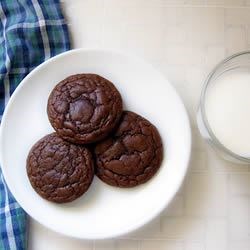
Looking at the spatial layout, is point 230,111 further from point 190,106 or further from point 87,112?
point 87,112

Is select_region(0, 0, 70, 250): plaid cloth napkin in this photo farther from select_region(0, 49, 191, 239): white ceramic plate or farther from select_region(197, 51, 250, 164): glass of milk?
select_region(197, 51, 250, 164): glass of milk

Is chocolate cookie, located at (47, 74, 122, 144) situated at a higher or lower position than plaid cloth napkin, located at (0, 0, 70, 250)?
lower

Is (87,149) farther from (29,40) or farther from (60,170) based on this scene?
(29,40)

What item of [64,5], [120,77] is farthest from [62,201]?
[64,5]

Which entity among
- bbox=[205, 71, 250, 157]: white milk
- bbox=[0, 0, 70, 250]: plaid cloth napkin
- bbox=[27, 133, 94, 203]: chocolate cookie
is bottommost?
bbox=[27, 133, 94, 203]: chocolate cookie

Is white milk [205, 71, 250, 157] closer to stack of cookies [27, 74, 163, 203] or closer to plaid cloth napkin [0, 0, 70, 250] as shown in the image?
stack of cookies [27, 74, 163, 203]

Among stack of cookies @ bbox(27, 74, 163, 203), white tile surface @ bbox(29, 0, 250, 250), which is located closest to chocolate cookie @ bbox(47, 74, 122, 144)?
stack of cookies @ bbox(27, 74, 163, 203)
